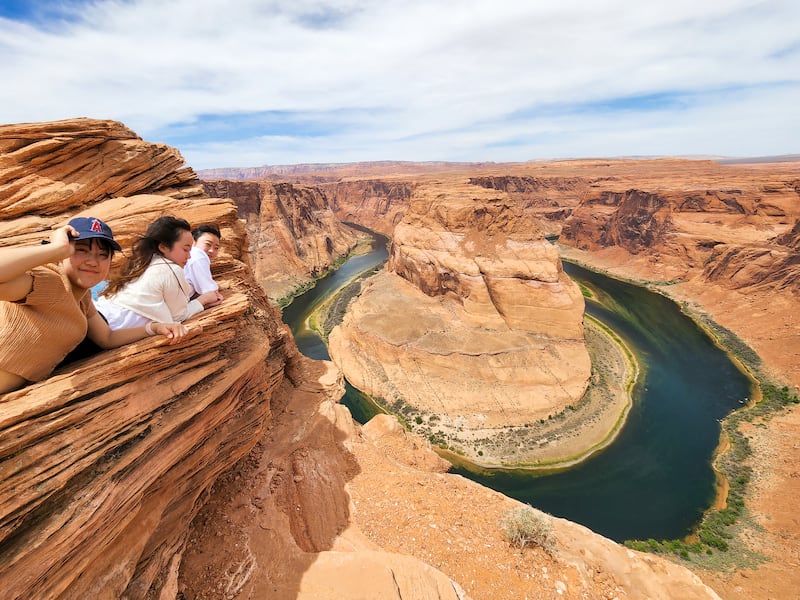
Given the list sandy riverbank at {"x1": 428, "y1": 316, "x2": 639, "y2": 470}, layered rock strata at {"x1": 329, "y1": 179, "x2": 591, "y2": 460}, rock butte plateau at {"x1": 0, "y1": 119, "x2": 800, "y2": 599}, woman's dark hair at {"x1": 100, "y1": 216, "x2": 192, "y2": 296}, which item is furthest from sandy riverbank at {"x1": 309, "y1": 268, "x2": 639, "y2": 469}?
woman's dark hair at {"x1": 100, "y1": 216, "x2": 192, "y2": 296}

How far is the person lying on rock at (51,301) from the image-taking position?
388 centimetres

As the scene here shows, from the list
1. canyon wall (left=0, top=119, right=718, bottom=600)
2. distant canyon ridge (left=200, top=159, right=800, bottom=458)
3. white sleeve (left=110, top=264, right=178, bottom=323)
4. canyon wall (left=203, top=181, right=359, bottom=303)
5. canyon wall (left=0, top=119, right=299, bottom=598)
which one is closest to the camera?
canyon wall (left=0, top=119, right=299, bottom=598)

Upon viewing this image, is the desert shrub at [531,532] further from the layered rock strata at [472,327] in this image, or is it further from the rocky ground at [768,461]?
the layered rock strata at [472,327]

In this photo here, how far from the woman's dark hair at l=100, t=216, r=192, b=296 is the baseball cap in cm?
126

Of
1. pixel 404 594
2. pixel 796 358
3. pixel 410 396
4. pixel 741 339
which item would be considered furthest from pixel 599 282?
pixel 404 594

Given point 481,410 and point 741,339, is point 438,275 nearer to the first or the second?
point 481,410

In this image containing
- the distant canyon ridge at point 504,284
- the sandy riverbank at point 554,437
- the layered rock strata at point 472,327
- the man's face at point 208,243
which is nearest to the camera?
the man's face at point 208,243

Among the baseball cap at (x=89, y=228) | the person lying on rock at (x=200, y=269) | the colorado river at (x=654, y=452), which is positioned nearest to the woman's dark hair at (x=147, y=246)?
the baseball cap at (x=89, y=228)

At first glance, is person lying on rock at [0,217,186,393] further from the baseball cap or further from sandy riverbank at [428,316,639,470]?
sandy riverbank at [428,316,639,470]

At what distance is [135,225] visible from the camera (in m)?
9.02

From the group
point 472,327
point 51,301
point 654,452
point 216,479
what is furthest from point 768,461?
point 51,301

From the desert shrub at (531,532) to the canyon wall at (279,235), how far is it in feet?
161

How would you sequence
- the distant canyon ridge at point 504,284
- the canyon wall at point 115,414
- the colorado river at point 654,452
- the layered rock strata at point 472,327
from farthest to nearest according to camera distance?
the distant canyon ridge at point 504,284
the layered rock strata at point 472,327
the colorado river at point 654,452
the canyon wall at point 115,414

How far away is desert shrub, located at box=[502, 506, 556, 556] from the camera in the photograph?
9375mm
